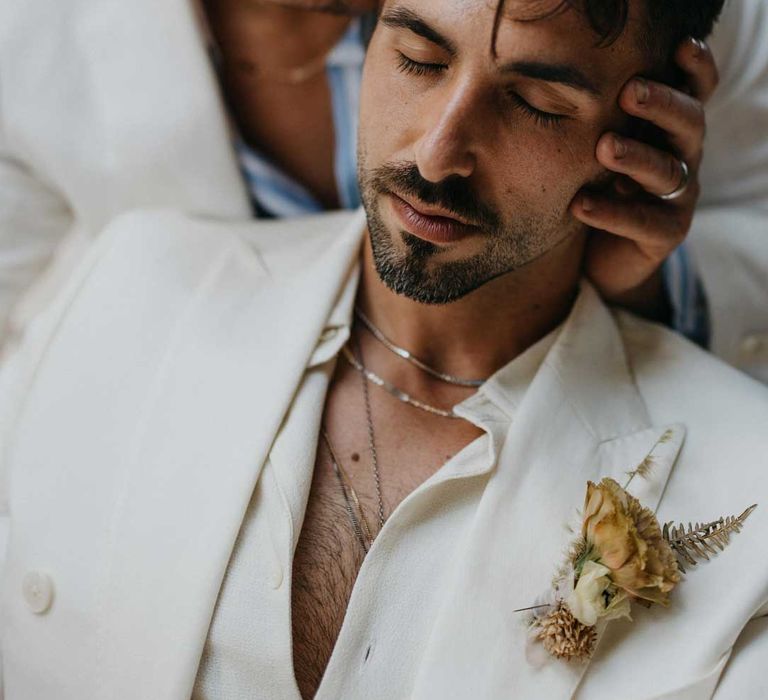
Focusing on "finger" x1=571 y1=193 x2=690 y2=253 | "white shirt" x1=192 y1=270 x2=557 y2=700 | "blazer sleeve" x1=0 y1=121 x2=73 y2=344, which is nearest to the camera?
"white shirt" x1=192 y1=270 x2=557 y2=700

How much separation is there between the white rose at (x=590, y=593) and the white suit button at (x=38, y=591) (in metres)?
0.68

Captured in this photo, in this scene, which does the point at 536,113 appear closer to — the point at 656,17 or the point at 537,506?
the point at 656,17

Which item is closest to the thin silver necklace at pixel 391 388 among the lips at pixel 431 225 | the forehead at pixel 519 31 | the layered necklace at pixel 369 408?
the layered necklace at pixel 369 408

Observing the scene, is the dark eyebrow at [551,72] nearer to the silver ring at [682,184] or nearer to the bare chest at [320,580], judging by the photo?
the silver ring at [682,184]

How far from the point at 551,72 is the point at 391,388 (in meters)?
0.54

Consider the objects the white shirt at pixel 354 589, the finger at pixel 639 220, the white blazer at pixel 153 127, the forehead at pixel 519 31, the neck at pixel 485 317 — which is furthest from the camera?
the white blazer at pixel 153 127

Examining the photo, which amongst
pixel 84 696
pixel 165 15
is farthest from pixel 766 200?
pixel 84 696

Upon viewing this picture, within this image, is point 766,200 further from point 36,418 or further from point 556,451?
point 36,418

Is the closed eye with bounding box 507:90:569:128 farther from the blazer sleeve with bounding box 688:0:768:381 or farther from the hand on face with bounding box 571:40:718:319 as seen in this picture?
the blazer sleeve with bounding box 688:0:768:381

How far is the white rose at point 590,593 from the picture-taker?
1.16m

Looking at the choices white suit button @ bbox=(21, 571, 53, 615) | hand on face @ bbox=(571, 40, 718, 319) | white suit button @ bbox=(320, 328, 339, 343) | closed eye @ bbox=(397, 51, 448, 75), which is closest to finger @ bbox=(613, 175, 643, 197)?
hand on face @ bbox=(571, 40, 718, 319)

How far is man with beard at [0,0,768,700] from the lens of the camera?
47.8 inches

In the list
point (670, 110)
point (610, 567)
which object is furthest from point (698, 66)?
point (610, 567)

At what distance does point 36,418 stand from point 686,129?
0.99 m
